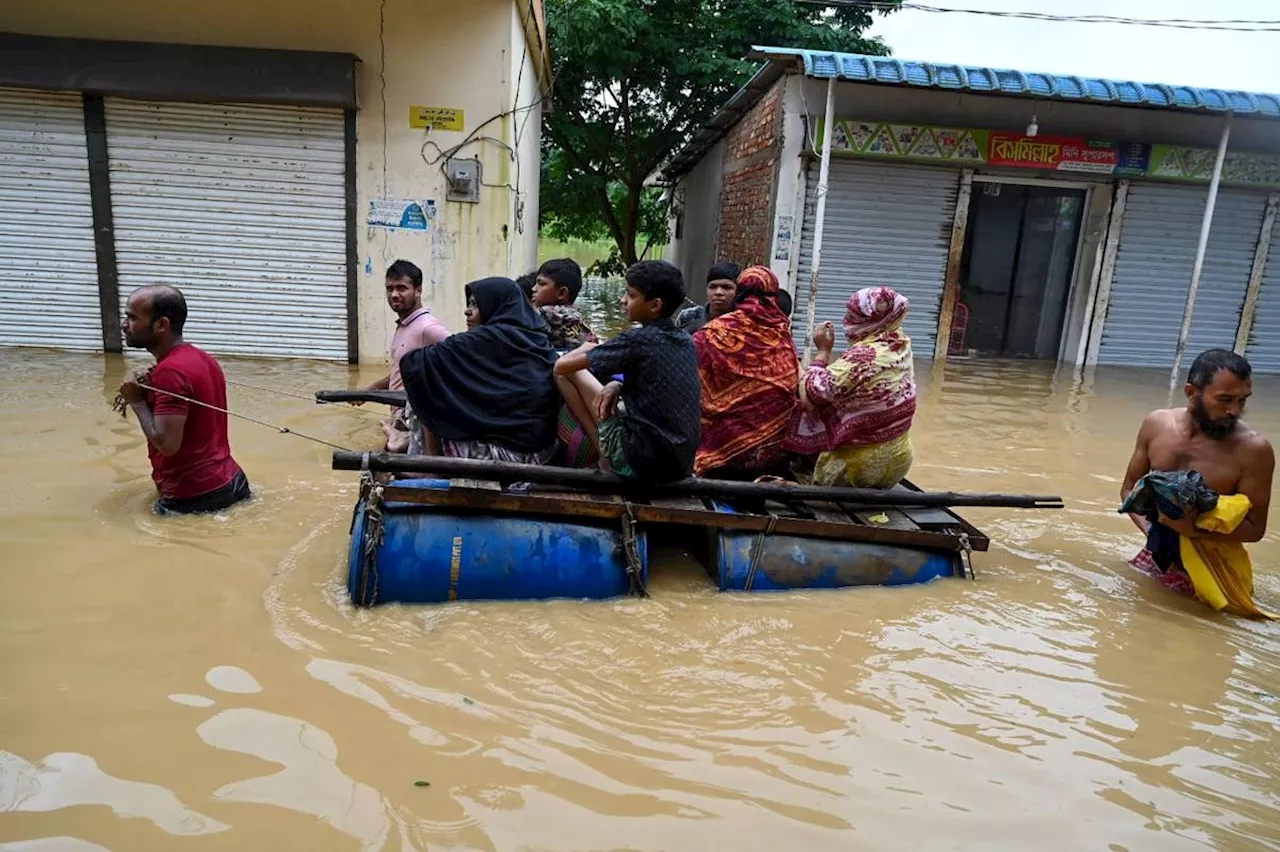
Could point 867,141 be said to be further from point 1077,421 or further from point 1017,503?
point 1017,503

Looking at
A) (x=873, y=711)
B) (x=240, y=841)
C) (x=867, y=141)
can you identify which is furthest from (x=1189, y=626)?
(x=867, y=141)

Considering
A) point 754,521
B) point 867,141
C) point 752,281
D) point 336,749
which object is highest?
point 867,141

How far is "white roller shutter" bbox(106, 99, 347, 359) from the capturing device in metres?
8.51

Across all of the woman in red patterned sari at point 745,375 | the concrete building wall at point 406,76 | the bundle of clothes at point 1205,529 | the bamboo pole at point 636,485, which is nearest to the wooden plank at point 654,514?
the bamboo pole at point 636,485

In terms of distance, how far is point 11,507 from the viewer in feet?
13.9

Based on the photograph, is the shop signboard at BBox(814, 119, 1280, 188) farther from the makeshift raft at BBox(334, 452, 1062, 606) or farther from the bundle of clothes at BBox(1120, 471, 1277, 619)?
the makeshift raft at BBox(334, 452, 1062, 606)

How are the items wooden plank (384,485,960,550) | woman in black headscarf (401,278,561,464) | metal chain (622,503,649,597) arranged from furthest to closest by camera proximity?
woman in black headscarf (401,278,561,464), metal chain (622,503,649,597), wooden plank (384,485,960,550)

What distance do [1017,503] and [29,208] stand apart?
31.6 ft

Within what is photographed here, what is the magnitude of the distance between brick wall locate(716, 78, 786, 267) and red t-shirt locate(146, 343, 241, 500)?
7980 mm

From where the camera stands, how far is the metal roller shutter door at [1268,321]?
1179 centimetres

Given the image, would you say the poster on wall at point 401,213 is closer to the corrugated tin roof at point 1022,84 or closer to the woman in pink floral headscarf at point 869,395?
the corrugated tin roof at point 1022,84

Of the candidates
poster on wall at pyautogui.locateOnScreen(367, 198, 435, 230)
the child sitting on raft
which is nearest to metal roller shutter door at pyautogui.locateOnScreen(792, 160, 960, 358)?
poster on wall at pyautogui.locateOnScreen(367, 198, 435, 230)

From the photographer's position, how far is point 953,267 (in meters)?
11.4

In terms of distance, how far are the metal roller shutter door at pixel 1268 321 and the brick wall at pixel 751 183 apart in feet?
23.5
